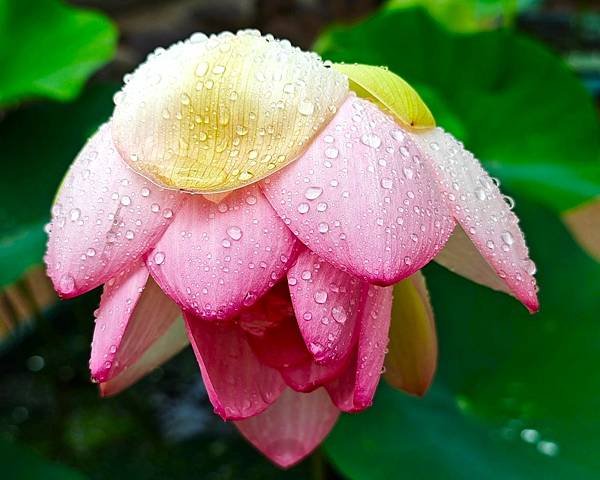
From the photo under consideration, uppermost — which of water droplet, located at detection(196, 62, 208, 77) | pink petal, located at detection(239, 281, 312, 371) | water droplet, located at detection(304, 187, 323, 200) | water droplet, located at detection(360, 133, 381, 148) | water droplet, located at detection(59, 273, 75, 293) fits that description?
water droplet, located at detection(360, 133, 381, 148)

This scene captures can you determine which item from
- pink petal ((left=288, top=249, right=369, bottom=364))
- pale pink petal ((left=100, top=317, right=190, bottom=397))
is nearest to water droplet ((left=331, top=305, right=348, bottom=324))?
pink petal ((left=288, top=249, right=369, bottom=364))

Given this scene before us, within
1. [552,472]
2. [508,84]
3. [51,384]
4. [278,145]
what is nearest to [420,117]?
[278,145]

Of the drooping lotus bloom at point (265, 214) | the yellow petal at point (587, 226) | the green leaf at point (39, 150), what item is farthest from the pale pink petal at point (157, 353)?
the yellow petal at point (587, 226)

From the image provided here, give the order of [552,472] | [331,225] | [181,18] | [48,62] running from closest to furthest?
[331,225] < [552,472] < [48,62] < [181,18]

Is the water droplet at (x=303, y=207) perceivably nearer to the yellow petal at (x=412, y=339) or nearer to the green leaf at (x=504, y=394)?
the yellow petal at (x=412, y=339)

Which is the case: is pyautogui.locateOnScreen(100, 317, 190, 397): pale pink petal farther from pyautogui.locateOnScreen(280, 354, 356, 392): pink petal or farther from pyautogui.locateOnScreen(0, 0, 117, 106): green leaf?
pyautogui.locateOnScreen(0, 0, 117, 106): green leaf

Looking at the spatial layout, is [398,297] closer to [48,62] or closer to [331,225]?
[331,225]

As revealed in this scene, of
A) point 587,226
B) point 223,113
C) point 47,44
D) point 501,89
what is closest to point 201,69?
point 223,113
